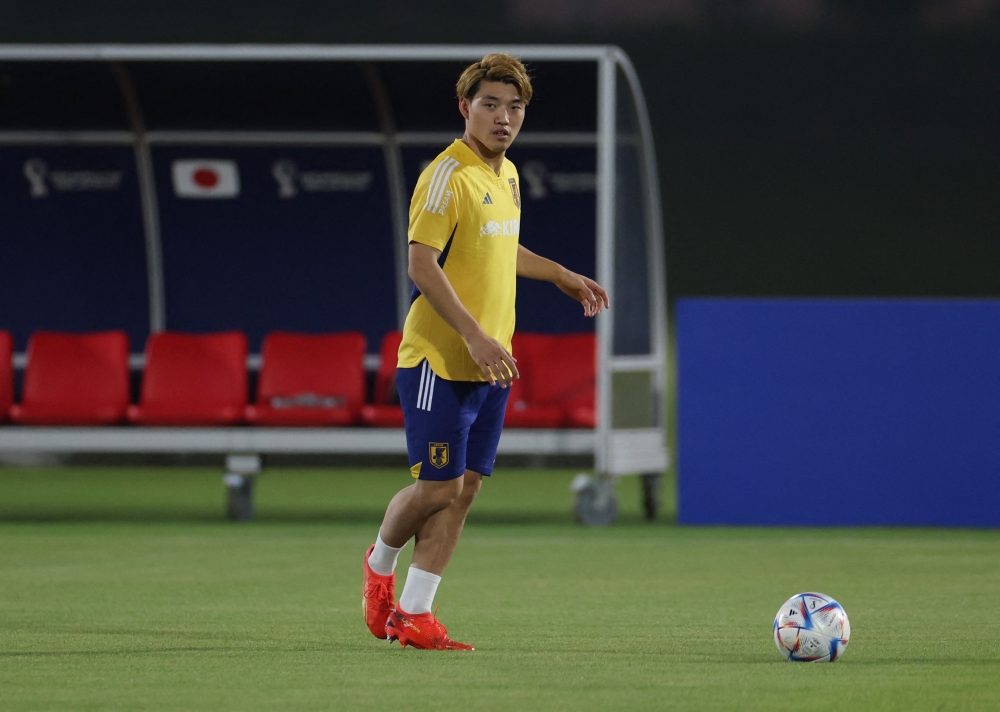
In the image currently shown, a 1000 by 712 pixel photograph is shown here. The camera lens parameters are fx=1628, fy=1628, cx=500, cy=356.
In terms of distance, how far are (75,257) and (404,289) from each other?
248 cm

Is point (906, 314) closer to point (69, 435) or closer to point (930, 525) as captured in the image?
point (930, 525)

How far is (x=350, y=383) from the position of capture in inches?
440

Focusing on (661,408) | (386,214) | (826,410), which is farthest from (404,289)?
(826,410)

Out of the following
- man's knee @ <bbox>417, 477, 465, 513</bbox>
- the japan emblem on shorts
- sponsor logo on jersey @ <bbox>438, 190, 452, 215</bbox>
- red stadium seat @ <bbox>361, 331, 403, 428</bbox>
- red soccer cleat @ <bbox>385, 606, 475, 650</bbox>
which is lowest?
red soccer cleat @ <bbox>385, 606, 475, 650</bbox>

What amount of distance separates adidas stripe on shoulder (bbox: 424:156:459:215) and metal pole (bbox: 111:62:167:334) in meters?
7.27

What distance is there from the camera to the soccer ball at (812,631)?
192 inches

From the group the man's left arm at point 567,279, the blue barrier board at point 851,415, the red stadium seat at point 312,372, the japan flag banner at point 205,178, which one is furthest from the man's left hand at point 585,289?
the japan flag banner at point 205,178

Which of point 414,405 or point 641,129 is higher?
point 641,129

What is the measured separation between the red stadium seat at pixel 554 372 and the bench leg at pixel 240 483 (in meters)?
1.73

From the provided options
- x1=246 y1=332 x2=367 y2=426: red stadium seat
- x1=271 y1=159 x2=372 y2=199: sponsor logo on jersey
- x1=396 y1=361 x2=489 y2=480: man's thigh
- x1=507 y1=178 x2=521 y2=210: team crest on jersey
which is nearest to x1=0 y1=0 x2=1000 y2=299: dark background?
x1=271 y1=159 x2=372 y2=199: sponsor logo on jersey

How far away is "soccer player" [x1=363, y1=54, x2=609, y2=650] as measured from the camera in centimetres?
501

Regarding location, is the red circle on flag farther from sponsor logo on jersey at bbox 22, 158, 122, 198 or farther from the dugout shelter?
sponsor logo on jersey at bbox 22, 158, 122, 198

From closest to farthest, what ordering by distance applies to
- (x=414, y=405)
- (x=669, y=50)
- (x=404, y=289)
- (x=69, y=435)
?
1. (x=414, y=405)
2. (x=69, y=435)
3. (x=404, y=289)
4. (x=669, y=50)

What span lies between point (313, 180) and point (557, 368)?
96.1 inches
